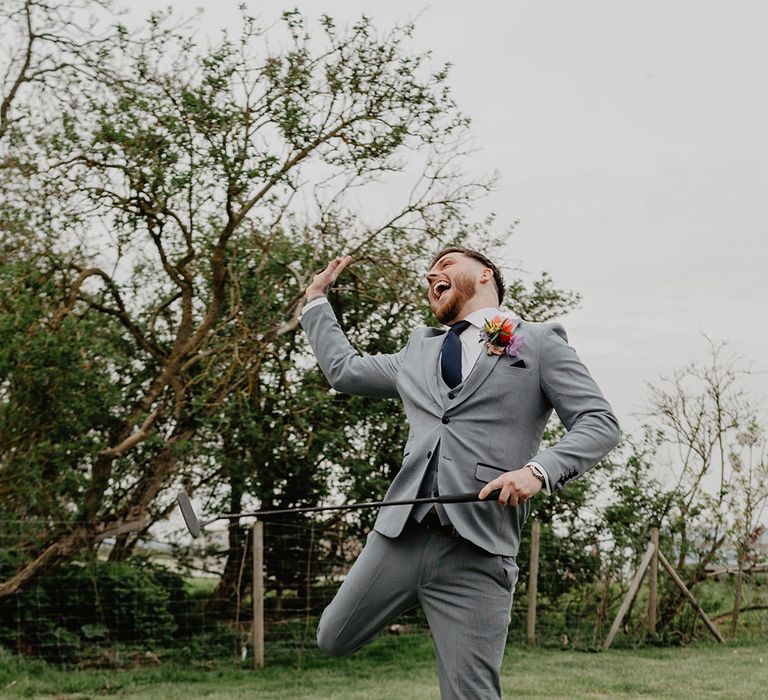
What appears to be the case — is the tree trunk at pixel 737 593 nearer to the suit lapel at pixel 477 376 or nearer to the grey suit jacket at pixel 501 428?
the grey suit jacket at pixel 501 428

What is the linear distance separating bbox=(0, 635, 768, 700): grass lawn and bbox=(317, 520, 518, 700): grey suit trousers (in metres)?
3.84

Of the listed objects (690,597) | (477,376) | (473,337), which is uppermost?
(473,337)

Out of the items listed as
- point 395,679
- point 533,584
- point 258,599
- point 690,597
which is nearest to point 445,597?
point 395,679

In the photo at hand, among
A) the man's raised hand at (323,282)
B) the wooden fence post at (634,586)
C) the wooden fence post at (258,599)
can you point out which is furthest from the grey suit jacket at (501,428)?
the wooden fence post at (634,586)

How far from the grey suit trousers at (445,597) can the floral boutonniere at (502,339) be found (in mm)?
518

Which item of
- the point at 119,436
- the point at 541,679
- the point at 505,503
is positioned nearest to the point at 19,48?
the point at 119,436

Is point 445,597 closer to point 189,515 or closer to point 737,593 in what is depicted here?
point 189,515

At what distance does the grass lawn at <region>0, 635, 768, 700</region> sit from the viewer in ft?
21.6

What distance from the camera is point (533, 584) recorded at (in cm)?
927

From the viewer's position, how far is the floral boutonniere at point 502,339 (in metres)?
2.76

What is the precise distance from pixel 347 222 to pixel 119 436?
8.20ft

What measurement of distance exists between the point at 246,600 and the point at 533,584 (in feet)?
8.72

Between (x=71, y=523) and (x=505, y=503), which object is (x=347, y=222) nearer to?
(x=71, y=523)

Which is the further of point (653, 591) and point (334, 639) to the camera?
point (653, 591)
